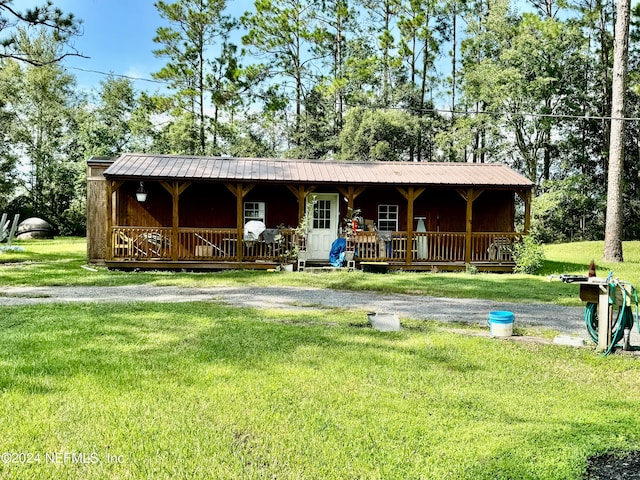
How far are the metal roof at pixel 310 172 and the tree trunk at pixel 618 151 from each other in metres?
3.31

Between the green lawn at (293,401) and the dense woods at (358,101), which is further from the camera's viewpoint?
the dense woods at (358,101)

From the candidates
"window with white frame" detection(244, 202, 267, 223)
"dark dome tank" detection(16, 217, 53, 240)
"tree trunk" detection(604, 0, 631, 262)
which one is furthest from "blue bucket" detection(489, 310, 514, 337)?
"dark dome tank" detection(16, 217, 53, 240)

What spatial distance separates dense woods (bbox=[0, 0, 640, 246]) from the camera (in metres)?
25.5

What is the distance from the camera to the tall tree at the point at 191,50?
2855 cm

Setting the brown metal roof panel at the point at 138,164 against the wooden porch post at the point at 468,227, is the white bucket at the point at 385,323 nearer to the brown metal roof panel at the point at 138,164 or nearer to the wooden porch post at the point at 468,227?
the wooden porch post at the point at 468,227

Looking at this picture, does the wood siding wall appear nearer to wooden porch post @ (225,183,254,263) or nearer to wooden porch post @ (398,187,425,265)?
wooden porch post @ (225,183,254,263)

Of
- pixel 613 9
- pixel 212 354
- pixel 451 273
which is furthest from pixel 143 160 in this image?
pixel 613 9

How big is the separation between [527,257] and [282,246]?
21.9 feet

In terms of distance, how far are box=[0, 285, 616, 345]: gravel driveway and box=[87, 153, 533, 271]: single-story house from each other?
3786mm

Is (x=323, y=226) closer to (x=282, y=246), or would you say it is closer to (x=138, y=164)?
(x=282, y=246)

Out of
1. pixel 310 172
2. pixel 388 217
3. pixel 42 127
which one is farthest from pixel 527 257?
pixel 42 127

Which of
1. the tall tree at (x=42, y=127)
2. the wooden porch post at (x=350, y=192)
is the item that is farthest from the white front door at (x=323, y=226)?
the tall tree at (x=42, y=127)

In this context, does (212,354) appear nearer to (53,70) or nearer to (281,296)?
(281,296)

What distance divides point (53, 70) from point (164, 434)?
34572 millimetres
